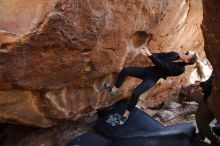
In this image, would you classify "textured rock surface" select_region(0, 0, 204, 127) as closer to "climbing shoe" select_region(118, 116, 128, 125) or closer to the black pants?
the black pants

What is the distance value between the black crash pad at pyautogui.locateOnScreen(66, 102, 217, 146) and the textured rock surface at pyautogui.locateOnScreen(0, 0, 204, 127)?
496 millimetres

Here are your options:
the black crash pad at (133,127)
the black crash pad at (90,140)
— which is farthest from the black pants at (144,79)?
the black crash pad at (90,140)

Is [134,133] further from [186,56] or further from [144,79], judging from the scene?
[186,56]

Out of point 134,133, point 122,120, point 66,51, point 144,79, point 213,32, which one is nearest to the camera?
point 213,32

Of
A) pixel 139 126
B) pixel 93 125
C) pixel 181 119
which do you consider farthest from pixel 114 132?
pixel 181 119

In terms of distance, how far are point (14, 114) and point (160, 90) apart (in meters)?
4.87

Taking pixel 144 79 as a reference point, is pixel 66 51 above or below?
above

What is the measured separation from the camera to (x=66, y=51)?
5.87m

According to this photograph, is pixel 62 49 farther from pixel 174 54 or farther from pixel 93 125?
pixel 93 125

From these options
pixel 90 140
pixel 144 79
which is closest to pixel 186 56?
pixel 144 79

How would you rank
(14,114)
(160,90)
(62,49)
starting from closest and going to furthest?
(62,49)
(14,114)
(160,90)

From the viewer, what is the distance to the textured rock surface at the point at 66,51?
534 centimetres

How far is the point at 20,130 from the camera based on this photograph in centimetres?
757

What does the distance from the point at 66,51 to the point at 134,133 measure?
2.01 m
